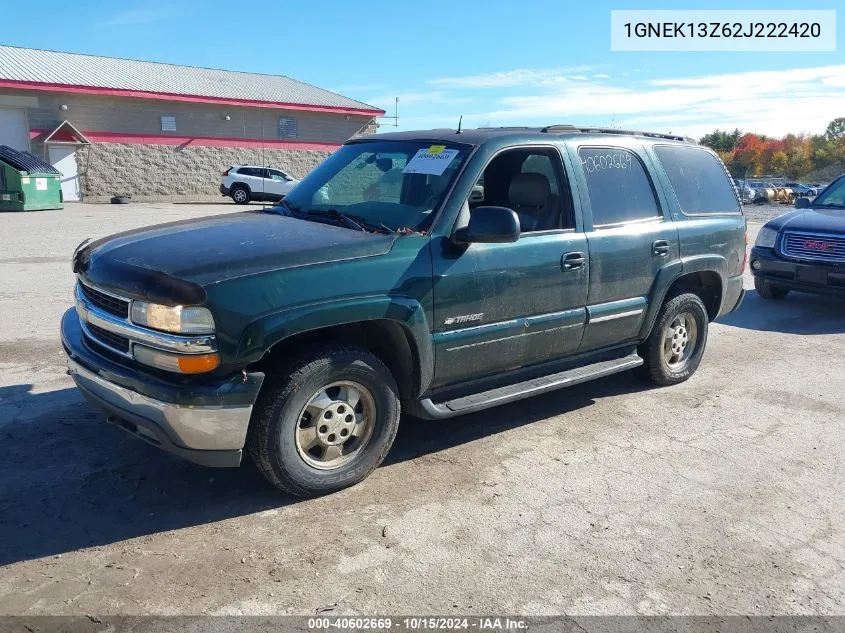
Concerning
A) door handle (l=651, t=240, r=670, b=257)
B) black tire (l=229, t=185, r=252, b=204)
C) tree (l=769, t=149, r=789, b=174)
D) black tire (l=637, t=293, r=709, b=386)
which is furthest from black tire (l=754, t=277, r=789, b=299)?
tree (l=769, t=149, r=789, b=174)

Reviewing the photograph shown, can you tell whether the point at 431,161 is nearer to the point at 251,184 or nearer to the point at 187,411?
the point at 187,411

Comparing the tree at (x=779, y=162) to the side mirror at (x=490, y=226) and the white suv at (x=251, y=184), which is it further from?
the side mirror at (x=490, y=226)

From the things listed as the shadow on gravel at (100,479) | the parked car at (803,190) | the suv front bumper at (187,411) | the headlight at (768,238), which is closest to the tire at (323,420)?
the suv front bumper at (187,411)

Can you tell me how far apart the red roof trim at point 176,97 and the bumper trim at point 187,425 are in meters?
28.7

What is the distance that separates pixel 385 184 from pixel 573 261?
1301 millimetres

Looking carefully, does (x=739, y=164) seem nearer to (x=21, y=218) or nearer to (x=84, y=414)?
(x=21, y=218)

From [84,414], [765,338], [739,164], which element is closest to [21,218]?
[84,414]

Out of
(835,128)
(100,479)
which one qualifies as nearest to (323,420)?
(100,479)

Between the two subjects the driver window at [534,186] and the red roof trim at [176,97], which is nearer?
the driver window at [534,186]

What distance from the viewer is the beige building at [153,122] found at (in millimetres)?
28547

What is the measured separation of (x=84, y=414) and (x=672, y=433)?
3931mm

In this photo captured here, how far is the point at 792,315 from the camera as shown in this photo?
9.04 meters

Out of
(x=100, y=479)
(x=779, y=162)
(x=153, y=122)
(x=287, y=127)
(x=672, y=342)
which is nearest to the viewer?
(x=100, y=479)

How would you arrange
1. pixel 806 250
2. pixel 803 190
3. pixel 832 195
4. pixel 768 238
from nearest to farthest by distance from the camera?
1. pixel 806 250
2. pixel 768 238
3. pixel 832 195
4. pixel 803 190
